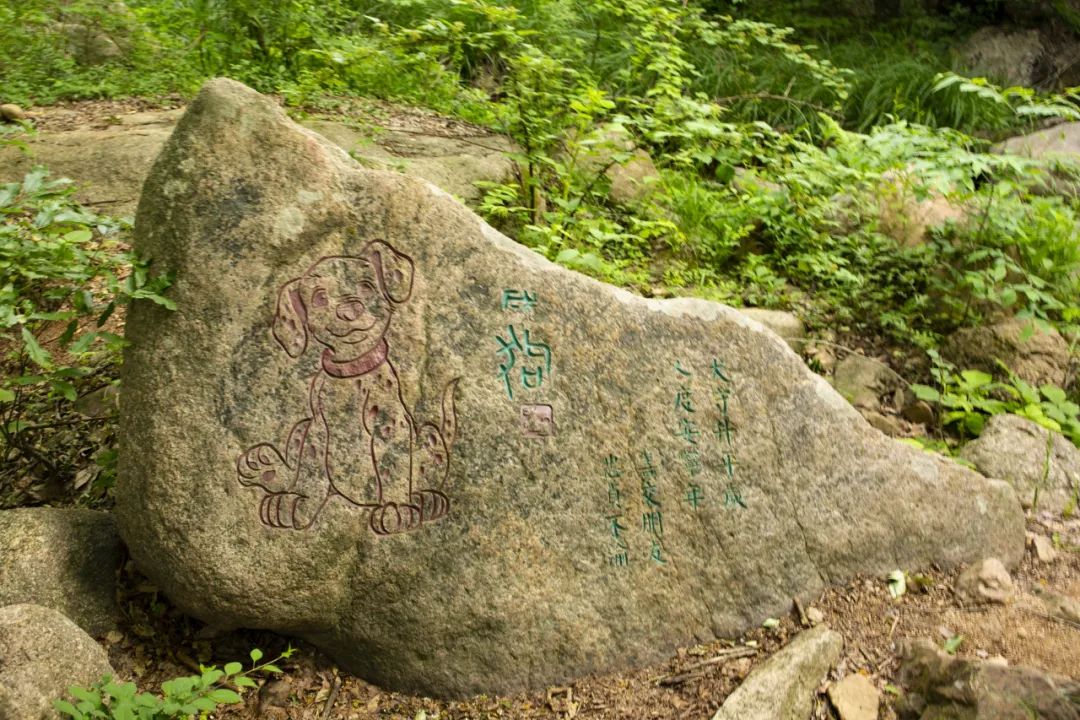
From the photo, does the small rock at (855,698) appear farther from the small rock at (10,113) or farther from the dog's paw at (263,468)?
the small rock at (10,113)

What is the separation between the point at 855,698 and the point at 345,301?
2324 mm

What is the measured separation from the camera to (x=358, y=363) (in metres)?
2.92

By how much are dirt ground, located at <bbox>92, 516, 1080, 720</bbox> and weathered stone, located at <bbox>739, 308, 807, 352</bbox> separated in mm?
1800

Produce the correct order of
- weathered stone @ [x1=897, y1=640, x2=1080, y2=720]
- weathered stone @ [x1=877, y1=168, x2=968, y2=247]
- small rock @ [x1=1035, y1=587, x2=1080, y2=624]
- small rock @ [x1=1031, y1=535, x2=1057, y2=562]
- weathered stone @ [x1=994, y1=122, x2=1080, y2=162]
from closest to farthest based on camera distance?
weathered stone @ [x1=897, y1=640, x2=1080, y2=720]
small rock @ [x1=1035, y1=587, x2=1080, y2=624]
small rock @ [x1=1031, y1=535, x2=1057, y2=562]
weathered stone @ [x1=877, y1=168, x2=968, y2=247]
weathered stone @ [x1=994, y1=122, x2=1080, y2=162]

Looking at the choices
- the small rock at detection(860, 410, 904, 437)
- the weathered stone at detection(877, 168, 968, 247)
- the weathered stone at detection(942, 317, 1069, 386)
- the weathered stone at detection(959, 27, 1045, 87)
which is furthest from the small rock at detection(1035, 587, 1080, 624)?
the weathered stone at detection(959, 27, 1045, 87)

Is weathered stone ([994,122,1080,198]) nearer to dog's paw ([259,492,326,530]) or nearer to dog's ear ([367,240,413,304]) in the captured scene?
dog's ear ([367,240,413,304])

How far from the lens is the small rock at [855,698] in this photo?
2885 millimetres

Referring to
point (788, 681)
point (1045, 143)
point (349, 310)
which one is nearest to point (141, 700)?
point (349, 310)

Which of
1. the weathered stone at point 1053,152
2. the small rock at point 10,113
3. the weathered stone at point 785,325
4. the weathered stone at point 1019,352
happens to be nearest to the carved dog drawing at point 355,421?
the weathered stone at point 785,325

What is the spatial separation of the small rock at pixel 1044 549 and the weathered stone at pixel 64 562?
13.2 feet

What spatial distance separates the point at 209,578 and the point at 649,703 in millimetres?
1636

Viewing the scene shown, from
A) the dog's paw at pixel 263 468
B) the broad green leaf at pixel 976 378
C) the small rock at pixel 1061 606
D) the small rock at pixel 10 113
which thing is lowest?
the small rock at pixel 1061 606

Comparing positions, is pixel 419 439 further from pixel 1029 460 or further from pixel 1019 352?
pixel 1019 352

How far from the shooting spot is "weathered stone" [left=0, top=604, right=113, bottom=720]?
7.62ft
